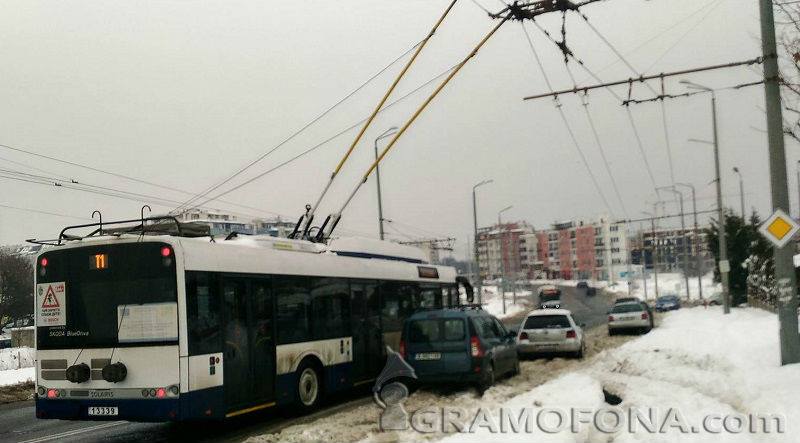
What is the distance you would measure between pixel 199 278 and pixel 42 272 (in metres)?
2.45

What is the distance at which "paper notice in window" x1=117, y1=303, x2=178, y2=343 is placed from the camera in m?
9.87

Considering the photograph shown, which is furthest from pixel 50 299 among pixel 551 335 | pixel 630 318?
pixel 630 318

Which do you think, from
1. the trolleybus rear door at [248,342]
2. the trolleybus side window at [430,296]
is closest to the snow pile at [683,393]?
the trolleybus rear door at [248,342]

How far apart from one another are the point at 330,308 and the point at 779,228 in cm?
810

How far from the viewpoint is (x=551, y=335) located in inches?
819

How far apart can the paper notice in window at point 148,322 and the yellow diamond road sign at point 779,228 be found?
9.85 meters

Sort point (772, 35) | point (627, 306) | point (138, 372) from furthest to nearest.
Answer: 1. point (627, 306)
2. point (772, 35)
3. point (138, 372)

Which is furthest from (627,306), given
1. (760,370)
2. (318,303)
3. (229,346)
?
(229,346)

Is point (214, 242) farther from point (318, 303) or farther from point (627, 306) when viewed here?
point (627, 306)

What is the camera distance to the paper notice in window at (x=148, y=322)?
9867mm

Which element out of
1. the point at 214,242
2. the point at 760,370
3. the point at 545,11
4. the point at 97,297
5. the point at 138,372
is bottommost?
the point at 760,370

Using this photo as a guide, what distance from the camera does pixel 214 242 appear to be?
1098 centimetres

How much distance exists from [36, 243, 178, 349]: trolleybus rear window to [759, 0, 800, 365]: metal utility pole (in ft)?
33.0

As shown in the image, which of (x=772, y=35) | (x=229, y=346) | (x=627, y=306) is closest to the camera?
(x=229, y=346)
